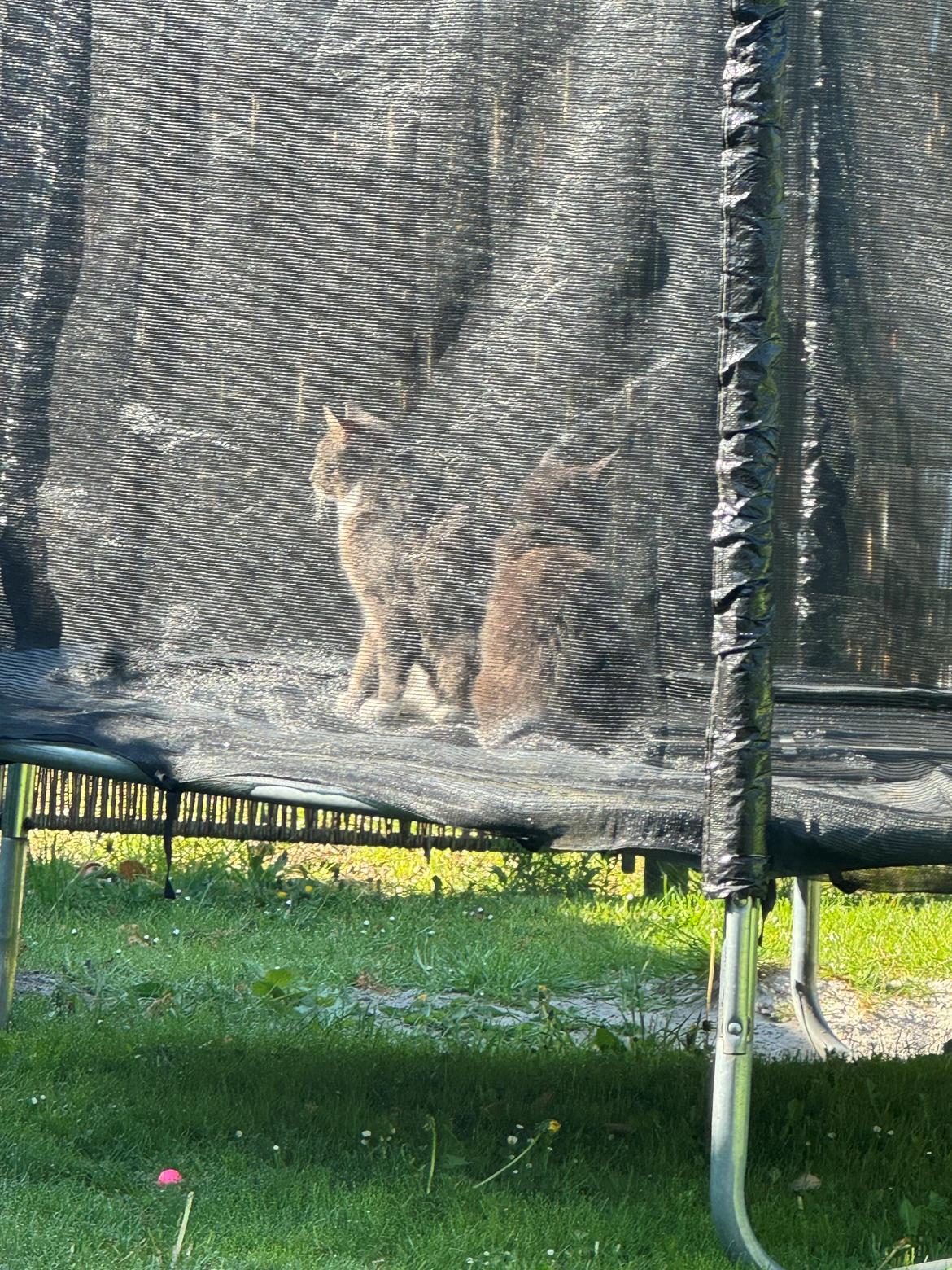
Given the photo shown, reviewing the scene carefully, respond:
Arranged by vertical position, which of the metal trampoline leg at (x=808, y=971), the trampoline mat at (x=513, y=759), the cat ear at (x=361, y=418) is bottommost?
the metal trampoline leg at (x=808, y=971)

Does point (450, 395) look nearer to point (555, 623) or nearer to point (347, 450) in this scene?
point (347, 450)

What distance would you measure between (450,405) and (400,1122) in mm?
1193

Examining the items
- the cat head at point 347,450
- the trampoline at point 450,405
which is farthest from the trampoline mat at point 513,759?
the cat head at point 347,450

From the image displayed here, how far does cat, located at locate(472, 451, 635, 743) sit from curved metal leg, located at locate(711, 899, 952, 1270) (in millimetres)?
472

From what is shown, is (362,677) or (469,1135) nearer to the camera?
(362,677)

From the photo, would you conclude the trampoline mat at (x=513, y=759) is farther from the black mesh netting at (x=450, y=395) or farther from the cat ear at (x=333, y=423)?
the cat ear at (x=333, y=423)

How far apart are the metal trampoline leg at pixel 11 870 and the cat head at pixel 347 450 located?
3.43 ft

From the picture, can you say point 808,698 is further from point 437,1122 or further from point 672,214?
point 437,1122

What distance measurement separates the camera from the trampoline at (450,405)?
7.09ft

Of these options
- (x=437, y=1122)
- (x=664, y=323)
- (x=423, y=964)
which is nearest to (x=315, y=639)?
(x=664, y=323)

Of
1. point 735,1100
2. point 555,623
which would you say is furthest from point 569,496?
point 735,1100

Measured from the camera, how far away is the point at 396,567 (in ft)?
7.40

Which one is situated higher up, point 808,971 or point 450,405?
point 450,405

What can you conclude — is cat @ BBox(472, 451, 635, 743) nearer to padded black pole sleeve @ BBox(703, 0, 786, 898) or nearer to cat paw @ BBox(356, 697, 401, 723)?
cat paw @ BBox(356, 697, 401, 723)
